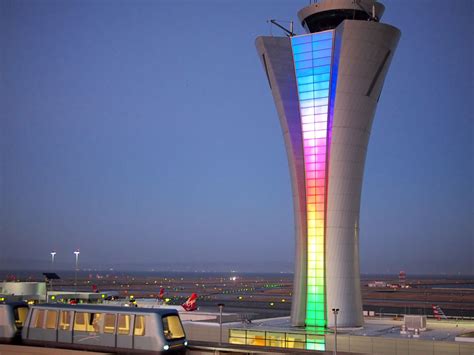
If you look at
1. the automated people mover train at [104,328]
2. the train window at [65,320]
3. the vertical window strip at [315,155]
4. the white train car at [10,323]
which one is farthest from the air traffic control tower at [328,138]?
the train window at [65,320]

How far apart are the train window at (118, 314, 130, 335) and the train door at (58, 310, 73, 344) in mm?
2870

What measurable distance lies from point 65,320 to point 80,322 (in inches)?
37.3

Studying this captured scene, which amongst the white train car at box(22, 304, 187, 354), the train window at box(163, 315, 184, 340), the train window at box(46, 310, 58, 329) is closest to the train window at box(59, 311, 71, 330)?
the white train car at box(22, 304, 187, 354)

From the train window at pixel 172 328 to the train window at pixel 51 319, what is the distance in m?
5.80

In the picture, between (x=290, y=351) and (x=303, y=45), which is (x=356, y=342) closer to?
(x=290, y=351)

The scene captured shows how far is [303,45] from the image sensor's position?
57469 mm

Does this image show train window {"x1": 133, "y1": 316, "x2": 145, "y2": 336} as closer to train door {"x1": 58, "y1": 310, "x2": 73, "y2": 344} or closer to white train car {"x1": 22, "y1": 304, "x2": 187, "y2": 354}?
white train car {"x1": 22, "y1": 304, "x2": 187, "y2": 354}

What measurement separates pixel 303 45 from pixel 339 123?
7991mm

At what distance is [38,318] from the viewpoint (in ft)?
97.7

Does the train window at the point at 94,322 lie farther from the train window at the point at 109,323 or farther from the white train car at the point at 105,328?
the train window at the point at 109,323

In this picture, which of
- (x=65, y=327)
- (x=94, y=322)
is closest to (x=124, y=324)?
(x=94, y=322)

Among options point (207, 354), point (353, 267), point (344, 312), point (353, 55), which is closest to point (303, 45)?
point (353, 55)

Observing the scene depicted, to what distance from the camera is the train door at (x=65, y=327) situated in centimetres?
2852

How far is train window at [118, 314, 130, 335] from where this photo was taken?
26.8 meters
